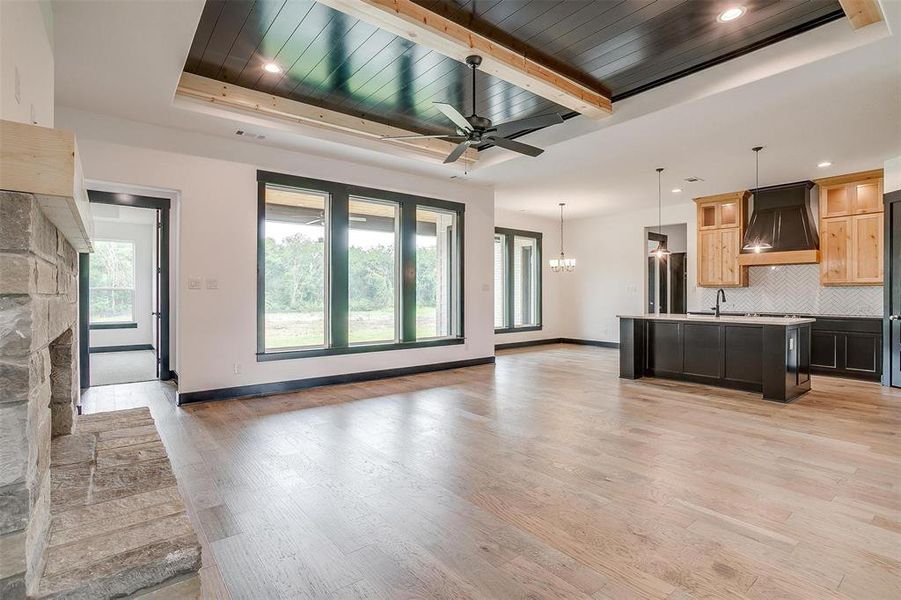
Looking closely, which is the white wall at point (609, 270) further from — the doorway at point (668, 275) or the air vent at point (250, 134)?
the air vent at point (250, 134)

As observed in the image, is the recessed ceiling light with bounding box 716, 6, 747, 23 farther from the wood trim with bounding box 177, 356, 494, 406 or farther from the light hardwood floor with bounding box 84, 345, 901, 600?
the wood trim with bounding box 177, 356, 494, 406

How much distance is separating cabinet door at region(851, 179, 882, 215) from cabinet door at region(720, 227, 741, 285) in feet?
5.01

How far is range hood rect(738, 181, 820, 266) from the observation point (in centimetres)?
682

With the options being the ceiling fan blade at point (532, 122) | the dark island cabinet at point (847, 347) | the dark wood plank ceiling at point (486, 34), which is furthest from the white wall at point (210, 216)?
the dark island cabinet at point (847, 347)

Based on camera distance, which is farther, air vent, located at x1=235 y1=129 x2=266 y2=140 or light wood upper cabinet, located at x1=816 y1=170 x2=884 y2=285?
light wood upper cabinet, located at x1=816 y1=170 x2=884 y2=285

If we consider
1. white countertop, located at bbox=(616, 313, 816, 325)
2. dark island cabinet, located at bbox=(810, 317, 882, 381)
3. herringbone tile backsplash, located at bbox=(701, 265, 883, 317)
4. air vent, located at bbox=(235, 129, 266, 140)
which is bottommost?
dark island cabinet, located at bbox=(810, 317, 882, 381)

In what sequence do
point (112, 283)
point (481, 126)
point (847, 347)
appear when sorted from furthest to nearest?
1. point (112, 283)
2. point (847, 347)
3. point (481, 126)

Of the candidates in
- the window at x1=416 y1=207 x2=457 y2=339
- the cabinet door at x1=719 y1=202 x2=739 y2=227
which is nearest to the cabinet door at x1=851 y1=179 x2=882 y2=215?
the cabinet door at x1=719 y1=202 x2=739 y2=227

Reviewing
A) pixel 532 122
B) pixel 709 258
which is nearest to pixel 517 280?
pixel 709 258

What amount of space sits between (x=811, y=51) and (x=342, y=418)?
16.4ft

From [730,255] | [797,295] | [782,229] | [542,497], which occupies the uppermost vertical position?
[782,229]

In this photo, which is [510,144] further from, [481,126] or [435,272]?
[435,272]

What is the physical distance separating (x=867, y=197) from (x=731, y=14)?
5013 mm

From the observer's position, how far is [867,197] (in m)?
6.40
